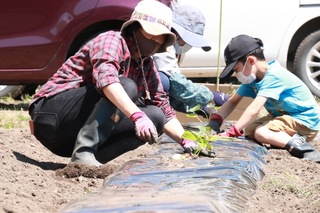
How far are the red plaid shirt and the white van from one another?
4321 millimetres

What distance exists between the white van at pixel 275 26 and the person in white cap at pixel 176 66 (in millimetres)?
2869

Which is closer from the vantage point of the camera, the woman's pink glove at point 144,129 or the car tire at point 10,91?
the woman's pink glove at point 144,129

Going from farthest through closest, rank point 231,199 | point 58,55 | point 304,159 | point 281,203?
1. point 58,55
2. point 304,159
3. point 281,203
4. point 231,199

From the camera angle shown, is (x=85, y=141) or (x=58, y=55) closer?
(x=85, y=141)

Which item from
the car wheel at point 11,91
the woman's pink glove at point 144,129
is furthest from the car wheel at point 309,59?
the woman's pink glove at point 144,129

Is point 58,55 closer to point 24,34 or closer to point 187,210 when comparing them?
point 24,34

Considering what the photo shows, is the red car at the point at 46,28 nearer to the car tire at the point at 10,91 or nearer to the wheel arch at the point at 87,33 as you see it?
the wheel arch at the point at 87,33

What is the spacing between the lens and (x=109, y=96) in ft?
16.2

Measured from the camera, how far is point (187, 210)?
3537 mm

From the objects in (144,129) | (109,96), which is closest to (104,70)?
(109,96)

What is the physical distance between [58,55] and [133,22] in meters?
3.50

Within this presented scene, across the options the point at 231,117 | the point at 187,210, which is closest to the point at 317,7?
the point at 231,117

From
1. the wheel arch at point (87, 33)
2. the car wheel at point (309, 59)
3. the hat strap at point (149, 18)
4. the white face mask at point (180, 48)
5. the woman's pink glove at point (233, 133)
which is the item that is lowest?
the car wheel at point (309, 59)

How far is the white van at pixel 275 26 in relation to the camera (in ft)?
32.2
